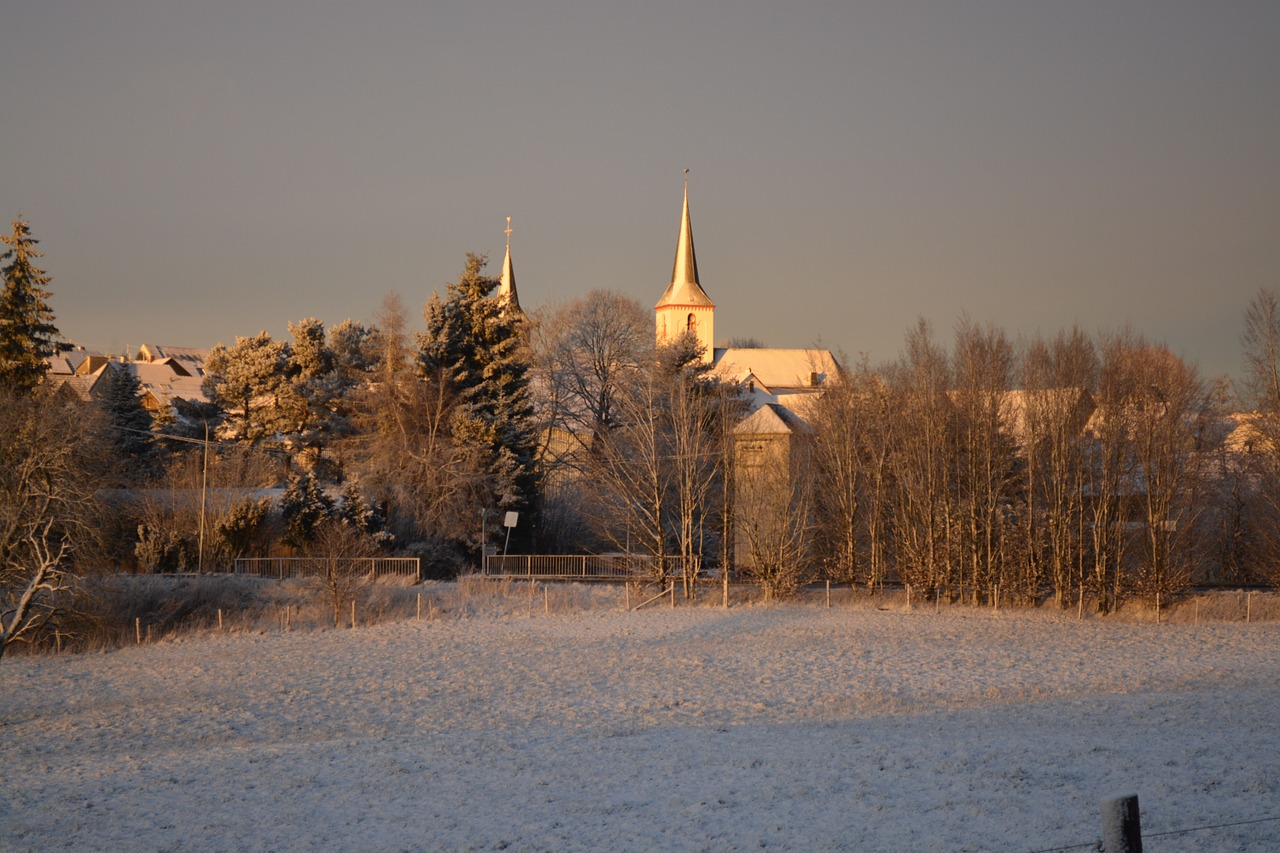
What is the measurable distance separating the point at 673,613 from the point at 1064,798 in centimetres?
2192

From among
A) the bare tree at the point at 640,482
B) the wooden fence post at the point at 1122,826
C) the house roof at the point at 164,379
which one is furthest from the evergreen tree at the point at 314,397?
the wooden fence post at the point at 1122,826

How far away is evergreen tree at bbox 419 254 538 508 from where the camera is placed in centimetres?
4391

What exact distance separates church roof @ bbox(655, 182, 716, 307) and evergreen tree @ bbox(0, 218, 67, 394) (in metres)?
63.2

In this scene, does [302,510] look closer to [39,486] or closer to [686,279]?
[39,486]

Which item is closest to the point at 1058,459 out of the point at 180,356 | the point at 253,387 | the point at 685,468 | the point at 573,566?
the point at 685,468

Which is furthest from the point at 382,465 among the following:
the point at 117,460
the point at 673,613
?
the point at 673,613

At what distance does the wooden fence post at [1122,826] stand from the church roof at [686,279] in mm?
95351

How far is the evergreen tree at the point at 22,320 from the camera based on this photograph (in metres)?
43.0

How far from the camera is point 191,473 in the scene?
45969mm

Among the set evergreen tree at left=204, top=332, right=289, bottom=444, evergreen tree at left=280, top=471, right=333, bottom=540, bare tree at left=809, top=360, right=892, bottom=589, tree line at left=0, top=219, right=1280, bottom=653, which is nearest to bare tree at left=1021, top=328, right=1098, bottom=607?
tree line at left=0, top=219, right=1280, bottom=653

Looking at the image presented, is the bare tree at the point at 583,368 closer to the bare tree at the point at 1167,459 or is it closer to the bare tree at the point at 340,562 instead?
the bare tree at the point at 340,562

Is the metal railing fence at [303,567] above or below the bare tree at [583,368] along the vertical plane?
below

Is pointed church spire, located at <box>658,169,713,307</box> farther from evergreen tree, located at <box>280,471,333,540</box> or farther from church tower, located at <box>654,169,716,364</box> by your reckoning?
evergreen tree, located at <box>280,471,333,540</box>

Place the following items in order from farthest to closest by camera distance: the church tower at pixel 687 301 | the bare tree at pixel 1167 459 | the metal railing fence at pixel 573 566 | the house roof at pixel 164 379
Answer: the church tower at pixel 687 301, the house roof at pixel 164 379, the metal railing fence at pixel 573 566, the bare tree at pixel 1167 459
